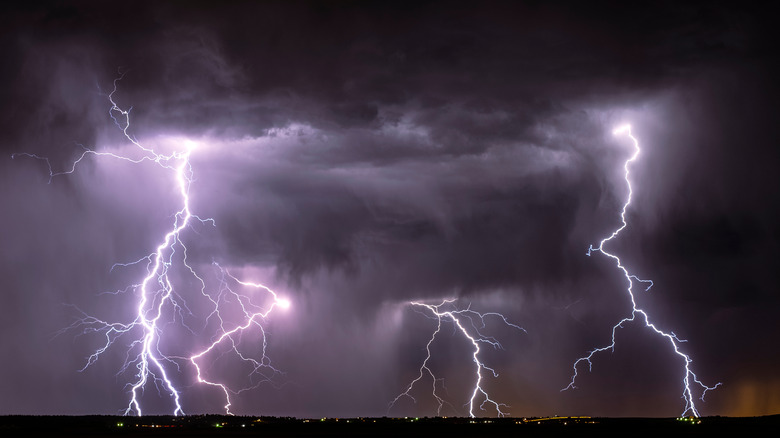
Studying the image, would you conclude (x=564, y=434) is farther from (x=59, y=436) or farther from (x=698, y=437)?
(x=59, y=436)

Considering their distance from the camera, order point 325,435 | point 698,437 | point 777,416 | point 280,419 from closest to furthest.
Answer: point 698,437 < point 325,435 < point 777,416 < point 280,419

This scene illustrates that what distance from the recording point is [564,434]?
1679 inches

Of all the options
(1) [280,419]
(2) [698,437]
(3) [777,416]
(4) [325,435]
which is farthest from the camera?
(1) [280,419]

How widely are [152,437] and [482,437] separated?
1502cm

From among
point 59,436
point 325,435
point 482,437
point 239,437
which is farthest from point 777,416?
point 59,436

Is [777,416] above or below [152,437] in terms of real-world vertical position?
above

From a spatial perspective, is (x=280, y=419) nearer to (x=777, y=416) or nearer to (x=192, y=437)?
(x=192, y=437)

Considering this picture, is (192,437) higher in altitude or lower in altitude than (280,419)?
lower

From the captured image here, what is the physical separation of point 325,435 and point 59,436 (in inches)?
484

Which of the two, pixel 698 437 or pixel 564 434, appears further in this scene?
pixel 564 434

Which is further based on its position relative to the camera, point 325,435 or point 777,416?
point 777,416

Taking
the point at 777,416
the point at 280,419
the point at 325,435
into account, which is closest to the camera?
the point at 325,435

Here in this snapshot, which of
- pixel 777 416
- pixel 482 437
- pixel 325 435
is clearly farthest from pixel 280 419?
pixel 777 416

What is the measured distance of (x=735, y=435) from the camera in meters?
39.5
